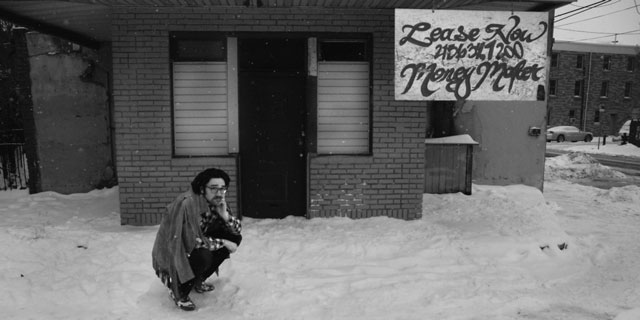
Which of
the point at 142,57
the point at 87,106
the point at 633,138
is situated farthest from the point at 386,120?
the point at 633,138

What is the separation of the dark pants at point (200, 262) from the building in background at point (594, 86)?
4553 cm

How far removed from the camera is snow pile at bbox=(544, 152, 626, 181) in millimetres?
14670

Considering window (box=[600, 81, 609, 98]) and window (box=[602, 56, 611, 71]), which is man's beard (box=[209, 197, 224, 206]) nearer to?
window (box=[600, 81, 609, 98])

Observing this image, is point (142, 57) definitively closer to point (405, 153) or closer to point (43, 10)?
point (43, 10)

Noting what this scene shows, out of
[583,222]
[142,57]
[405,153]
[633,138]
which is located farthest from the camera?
[633,138]

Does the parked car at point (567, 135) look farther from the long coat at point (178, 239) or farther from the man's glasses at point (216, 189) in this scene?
the long coat at point (178, 239)

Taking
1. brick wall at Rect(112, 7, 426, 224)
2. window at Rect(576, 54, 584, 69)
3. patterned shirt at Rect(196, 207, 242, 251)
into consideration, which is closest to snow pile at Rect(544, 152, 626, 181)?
brick wall at Rect(112, 7, 426, 224)

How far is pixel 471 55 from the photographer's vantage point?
5.98 m

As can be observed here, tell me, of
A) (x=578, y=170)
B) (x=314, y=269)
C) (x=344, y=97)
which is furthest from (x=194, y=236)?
(x=578, y=170)

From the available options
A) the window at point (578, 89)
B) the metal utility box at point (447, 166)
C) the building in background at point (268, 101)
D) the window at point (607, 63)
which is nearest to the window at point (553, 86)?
the window at point (578, 89)

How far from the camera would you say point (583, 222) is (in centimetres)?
805

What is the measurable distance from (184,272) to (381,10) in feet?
15.5

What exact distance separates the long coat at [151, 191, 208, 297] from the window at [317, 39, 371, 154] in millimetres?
3229

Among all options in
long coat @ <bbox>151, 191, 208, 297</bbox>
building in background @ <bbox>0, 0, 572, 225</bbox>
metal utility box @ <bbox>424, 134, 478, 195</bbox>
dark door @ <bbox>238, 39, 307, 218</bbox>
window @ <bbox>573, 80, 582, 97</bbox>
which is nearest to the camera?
long coat @ <bbox>151, 191, 208, 297</bbox>
